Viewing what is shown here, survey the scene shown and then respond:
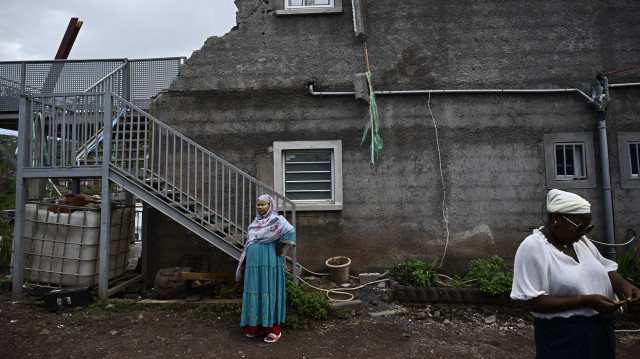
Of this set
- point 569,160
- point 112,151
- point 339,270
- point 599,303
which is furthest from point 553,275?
point 112,151

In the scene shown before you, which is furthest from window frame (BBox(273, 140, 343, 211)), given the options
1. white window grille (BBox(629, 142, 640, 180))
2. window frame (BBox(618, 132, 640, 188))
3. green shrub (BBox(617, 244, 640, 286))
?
white window grille (BBox(629, 142, 640, 180))

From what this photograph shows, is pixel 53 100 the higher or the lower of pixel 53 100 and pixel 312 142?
the higher

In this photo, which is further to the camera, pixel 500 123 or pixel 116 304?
pixel 500 123

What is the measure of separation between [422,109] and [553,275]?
4976mm

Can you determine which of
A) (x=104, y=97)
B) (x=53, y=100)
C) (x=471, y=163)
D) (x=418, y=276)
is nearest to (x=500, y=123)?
(x=471, y=163)

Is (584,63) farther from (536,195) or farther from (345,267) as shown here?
(345,267)

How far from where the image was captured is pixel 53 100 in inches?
225

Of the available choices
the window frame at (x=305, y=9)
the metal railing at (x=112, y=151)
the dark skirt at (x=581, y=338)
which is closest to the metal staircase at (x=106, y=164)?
the metal railing at (x=112, y=151)

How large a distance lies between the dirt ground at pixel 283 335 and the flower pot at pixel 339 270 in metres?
0.64

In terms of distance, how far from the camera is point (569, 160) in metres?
6.77

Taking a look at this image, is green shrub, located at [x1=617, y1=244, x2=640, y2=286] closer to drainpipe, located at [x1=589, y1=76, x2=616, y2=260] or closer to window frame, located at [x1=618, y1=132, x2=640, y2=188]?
drainpipe, located at [x1=589, y1=76, x2=616, y2=260]

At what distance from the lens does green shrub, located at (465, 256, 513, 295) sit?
5.41 metres

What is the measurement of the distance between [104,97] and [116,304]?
3.05 metres

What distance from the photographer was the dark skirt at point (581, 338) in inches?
83.9
